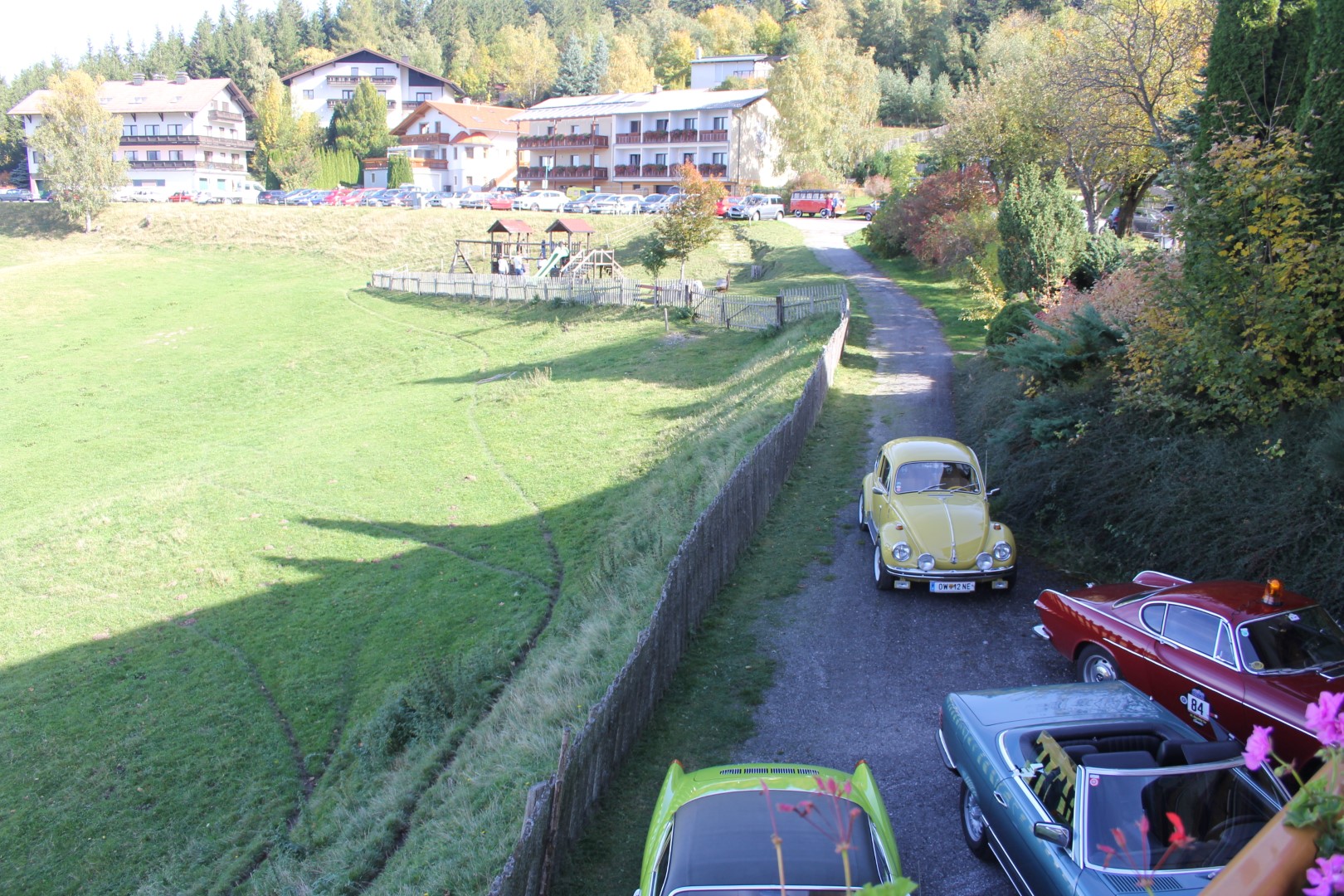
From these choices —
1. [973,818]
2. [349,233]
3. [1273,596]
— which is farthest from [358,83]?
[973,818]

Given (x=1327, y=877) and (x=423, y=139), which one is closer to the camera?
(x=1327, y=877)

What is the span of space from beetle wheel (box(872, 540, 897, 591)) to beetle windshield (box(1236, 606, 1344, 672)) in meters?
4.43

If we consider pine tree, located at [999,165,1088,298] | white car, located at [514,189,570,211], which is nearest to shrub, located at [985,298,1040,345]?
pine tree, located at [999,165,1088,298]

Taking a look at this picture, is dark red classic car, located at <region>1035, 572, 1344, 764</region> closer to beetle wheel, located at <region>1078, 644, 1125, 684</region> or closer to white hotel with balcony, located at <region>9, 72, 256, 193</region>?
beetle wheel, located at <region>1078, 644, 1125, 684</region>

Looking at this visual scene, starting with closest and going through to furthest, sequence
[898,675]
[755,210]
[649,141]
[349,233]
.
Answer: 1. [898,675]
2. [755,210]
3. [349,233]
4. [649,141]

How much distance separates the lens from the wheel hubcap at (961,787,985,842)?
6.93m

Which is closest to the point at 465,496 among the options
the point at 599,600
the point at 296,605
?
the point at 296,605

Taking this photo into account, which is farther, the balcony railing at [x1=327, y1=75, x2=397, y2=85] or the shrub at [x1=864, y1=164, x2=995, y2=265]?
the balcony railing at [x1=327, y1=75, x2=397, y2=85]

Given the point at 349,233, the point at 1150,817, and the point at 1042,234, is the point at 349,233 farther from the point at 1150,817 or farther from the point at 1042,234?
the point at 1150,817

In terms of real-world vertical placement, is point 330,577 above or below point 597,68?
below

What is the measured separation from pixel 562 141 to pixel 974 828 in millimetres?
80962

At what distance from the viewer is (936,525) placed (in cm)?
1148

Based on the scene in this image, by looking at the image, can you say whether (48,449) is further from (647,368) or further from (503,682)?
(503,682)

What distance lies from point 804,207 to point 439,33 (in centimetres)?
9517
